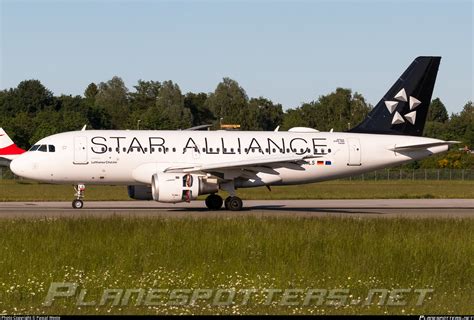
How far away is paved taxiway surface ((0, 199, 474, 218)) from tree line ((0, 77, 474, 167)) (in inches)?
3297

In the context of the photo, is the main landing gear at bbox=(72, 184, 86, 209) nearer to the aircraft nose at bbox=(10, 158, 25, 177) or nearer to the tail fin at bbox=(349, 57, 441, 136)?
the aircraft nose at bbox=(10, 158, 25, 177)

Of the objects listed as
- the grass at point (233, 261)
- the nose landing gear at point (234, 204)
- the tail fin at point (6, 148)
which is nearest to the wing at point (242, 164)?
the nose landing gear at point (234, 204)

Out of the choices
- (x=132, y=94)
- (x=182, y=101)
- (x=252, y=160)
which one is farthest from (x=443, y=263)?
(x=132, y=94)

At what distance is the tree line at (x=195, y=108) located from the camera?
14450cm

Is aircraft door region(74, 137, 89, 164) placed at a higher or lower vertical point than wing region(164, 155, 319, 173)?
higher

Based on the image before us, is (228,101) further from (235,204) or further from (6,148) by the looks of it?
(235,204)

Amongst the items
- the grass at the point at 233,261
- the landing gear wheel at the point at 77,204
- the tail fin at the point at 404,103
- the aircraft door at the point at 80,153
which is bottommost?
the landing gear wheel at the point at 77,204

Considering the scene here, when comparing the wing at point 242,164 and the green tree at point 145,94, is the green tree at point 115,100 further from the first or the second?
the wing at point 242,164

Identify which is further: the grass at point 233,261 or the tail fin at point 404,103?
the tail fin at point 404,103

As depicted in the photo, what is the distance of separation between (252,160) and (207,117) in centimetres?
13862

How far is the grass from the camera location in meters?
16.3

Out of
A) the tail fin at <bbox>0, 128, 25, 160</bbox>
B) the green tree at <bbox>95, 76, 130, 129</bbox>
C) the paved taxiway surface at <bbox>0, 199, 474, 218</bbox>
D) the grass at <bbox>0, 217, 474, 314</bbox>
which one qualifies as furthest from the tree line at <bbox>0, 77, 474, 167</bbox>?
the grass at <bbox>0, 217, 474, 314</bbox>

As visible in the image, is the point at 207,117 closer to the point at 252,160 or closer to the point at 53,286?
the point at 252,160

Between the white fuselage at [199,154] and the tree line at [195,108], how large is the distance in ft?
285
